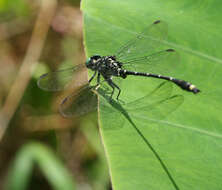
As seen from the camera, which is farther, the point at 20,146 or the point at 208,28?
the point at 20,146

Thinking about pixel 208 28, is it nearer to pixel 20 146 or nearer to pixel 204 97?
pixel 204 97

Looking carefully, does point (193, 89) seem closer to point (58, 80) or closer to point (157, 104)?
point (157, 104)

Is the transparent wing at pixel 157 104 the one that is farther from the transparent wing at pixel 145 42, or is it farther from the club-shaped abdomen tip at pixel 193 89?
the transparent wing at pixel 145 42

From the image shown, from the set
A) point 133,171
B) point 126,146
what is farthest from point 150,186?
point 126,146

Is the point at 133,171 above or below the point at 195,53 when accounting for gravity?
below

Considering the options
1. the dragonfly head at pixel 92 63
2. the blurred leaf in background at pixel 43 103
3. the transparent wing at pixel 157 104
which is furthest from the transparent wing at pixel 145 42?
the blurred leaf in background at pixel 43 103

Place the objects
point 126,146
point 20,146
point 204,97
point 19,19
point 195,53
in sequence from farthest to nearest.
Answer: point 19,19 → point 20,146 → point 195,53 → point 204,97 → point 126,146

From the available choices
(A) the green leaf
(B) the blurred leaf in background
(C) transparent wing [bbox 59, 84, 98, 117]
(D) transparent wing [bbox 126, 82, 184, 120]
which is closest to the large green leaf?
(D) transparent wing [bbox 126, 82, 184, 120]

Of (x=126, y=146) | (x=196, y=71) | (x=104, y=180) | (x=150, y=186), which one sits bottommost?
(x=104, y=180)
